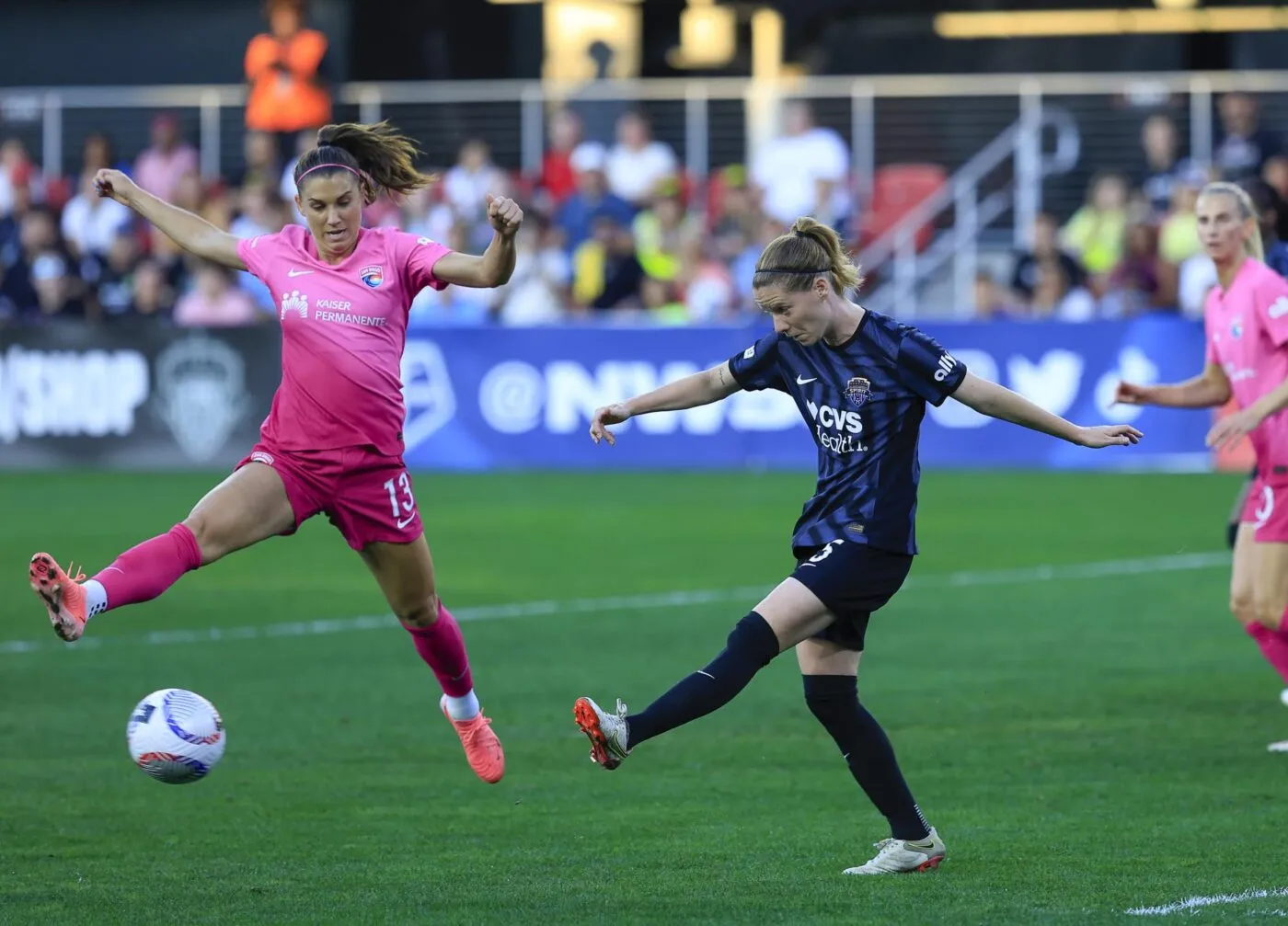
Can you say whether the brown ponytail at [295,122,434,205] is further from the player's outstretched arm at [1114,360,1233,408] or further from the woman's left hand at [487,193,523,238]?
the player's outstretched arm at [1114,360,1233,408]

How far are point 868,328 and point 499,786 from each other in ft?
8.64

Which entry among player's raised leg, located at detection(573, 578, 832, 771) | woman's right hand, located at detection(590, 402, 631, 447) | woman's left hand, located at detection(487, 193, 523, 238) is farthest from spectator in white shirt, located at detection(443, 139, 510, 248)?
player's raised leg, located at detection(573, 578, 832, 771)

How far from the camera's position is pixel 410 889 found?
6.55 metres

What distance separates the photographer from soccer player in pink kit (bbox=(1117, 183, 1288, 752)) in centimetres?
874

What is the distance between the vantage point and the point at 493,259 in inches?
289

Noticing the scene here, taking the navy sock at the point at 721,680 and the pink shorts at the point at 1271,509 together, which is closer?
the navy sock at the point at 721,680

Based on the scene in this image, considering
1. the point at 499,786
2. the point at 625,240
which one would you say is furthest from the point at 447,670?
the point at 625,240

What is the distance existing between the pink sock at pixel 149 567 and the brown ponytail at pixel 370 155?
4.62 ft

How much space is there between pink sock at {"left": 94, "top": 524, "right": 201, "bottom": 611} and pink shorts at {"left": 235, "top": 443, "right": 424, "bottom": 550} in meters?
0.37

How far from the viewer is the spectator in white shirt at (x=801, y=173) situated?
23547 mm

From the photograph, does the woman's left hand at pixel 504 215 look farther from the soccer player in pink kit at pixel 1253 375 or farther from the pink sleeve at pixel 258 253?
the soccer player in pink kit at pixel 1253 375

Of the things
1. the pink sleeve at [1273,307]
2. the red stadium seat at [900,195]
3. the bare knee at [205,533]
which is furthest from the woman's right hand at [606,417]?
the red stadium seat at [900,195]

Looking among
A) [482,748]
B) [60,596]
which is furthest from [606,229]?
[60,596]

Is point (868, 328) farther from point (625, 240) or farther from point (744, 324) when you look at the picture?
point (625, 240)
